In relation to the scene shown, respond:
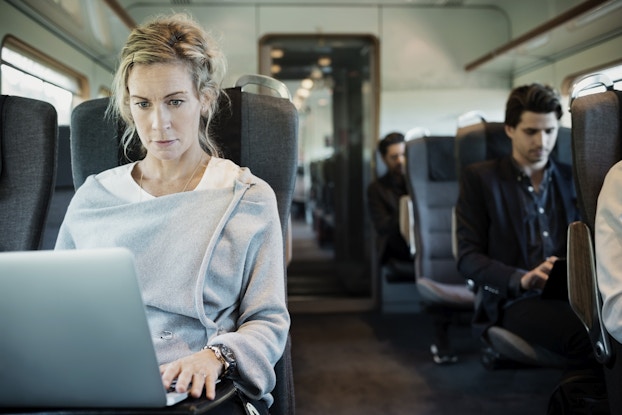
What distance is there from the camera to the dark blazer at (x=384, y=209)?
4277mm

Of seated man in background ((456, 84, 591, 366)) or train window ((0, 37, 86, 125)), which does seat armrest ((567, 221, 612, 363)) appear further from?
train window ((0, 37, 86, 125))

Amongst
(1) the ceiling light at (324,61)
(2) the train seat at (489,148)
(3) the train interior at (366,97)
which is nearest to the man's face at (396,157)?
(3) the train interior at (366,97)

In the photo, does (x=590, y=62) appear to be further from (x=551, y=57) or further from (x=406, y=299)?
(x=406, y=299)

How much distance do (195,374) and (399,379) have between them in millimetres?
2365

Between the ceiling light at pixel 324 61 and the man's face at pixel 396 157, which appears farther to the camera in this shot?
the ceiling light at pixel 324 61

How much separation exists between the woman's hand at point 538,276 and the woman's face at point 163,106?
4.44ft

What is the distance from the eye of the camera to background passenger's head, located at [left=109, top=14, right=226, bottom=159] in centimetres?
137

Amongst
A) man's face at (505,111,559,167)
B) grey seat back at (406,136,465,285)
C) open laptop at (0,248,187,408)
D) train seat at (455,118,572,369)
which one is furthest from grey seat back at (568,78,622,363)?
grey seat back at (406,136,465,285)

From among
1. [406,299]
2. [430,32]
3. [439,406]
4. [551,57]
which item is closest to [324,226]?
[406,299]

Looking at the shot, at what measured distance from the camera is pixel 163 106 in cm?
137

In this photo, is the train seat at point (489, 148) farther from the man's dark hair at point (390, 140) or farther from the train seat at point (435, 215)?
the man's dark hair at point (390, 140)

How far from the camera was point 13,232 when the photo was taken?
4.98ft

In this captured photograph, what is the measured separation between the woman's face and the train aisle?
1.74 metres

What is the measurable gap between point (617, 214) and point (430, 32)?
13.2 feet
